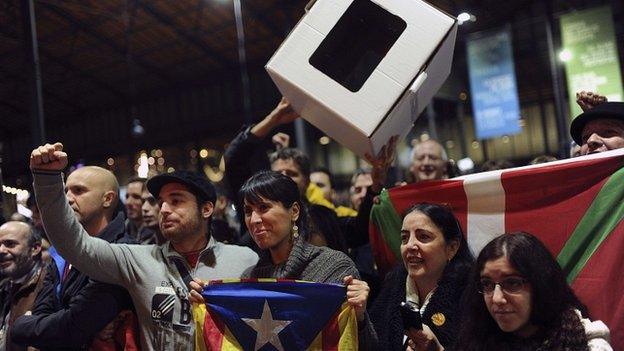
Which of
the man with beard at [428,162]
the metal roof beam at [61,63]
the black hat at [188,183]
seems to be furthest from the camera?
the metal roof beam at [61,63]

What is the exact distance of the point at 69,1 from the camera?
16.0 feet

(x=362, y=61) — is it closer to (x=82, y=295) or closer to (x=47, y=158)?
(x=47, y=158)

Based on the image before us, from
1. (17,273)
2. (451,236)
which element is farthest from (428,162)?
(17,273)

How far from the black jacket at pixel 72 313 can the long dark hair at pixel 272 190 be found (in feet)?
2.47

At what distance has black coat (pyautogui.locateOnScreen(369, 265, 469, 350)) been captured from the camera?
240cm

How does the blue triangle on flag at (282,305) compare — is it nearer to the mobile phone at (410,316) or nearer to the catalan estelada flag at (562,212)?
the mobile phone at (410,316)

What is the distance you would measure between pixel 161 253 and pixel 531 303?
5.44 feet

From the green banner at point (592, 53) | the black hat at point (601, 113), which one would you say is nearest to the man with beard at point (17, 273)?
the black hat at point (601, 113)

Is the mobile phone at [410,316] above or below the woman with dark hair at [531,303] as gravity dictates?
below

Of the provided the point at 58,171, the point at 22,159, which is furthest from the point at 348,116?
the point at 22,159

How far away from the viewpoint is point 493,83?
29.3 feet

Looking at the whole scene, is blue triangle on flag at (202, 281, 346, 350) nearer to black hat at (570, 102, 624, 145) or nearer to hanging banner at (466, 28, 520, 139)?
black hat at (570, 102, 624, 145)

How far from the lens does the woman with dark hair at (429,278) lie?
245cm

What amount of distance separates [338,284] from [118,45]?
4.93 metres
